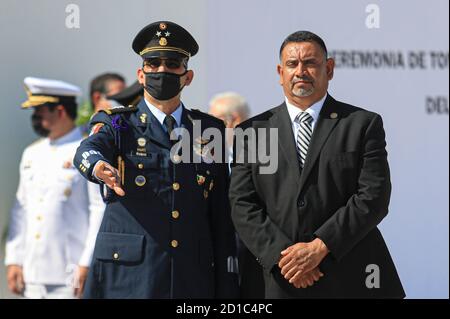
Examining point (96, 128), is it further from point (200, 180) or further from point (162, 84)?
point (200, 180)

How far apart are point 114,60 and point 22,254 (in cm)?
131

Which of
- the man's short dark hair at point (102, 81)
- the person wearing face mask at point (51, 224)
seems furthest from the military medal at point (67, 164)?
the man's short dark hair at point (102, 81)

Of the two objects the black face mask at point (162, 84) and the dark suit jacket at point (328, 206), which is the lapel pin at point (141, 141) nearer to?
the black face mask at point (162, 84)

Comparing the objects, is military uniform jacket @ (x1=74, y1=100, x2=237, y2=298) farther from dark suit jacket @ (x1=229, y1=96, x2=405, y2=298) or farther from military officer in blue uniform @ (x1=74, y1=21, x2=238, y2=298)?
dark suit jacket @ (x1=229, y1=96, x2=405, y2=298)

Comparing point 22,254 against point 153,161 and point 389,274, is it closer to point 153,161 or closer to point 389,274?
point 153,161

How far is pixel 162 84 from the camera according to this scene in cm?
393

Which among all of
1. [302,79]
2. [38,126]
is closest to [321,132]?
[302,79]

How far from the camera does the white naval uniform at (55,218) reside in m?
5.80

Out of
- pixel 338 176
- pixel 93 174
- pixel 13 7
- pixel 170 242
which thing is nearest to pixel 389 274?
pixel 338 176

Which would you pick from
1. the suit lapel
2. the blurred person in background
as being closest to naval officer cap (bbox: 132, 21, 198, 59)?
the suit lapel

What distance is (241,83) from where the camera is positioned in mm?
6168

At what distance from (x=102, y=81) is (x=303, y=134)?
2.59 meters
